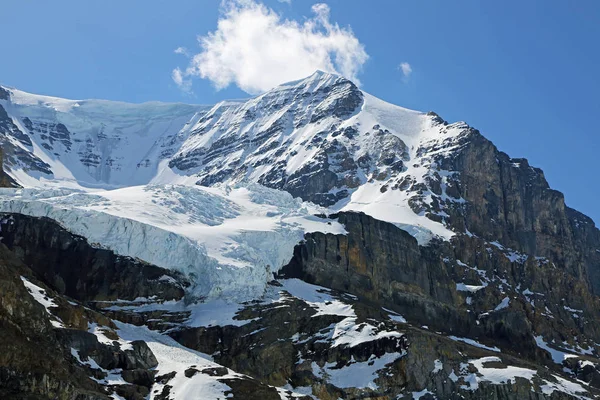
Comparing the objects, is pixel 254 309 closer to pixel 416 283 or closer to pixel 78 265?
pixel 78 265

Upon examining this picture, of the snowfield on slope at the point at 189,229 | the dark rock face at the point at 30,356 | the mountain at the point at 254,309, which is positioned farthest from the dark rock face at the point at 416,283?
the dark rock face at the point at 30,356

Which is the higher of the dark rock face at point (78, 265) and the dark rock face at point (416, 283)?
the dark rock face at point (416, 283)

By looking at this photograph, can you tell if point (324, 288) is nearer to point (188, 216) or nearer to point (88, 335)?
point (188, 216)

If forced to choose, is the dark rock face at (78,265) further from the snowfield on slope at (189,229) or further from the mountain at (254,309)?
the snowfield on slope at (189,229)

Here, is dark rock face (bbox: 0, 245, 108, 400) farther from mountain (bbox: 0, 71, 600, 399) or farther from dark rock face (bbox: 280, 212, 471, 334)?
dark rock face (bbox: 280, 212, 471, 334)

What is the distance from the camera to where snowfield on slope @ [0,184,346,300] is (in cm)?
14675

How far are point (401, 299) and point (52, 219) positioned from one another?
72.0m

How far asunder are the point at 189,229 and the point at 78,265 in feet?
83.6

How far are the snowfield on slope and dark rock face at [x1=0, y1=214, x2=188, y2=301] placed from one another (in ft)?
7.43

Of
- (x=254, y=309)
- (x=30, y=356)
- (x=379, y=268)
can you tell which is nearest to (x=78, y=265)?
(x=254, y=309)

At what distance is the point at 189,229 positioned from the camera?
163 meters

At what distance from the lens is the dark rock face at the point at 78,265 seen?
142m

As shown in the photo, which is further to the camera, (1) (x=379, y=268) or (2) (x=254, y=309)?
(1) (x=379, y=268)

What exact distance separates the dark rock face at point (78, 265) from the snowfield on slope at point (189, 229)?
2265mm
